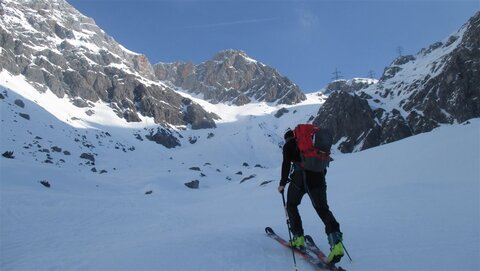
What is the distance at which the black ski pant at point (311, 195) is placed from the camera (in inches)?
268

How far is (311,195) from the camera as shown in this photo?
7039mm

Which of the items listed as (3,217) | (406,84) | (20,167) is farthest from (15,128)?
(406,84)

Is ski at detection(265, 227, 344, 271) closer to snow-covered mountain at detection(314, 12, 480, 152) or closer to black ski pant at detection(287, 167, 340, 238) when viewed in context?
black ski pant at detection(287, 167, 340, 238)

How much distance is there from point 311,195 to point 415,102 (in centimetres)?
9711

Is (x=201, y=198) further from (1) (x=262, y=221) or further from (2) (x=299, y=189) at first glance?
(2) (x=299, y=189)

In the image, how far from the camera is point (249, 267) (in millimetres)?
6504

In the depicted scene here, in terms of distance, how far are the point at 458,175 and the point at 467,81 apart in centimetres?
7700

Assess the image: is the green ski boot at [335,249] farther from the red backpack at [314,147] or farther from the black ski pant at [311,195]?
the red backpack at [314,147]

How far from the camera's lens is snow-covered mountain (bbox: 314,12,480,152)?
263ft

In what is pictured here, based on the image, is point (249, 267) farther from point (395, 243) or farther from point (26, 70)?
point (26, 70)

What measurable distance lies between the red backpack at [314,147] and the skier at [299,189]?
0.19 meters

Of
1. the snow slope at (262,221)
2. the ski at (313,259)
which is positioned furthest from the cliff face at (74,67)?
the ski at (313,259)

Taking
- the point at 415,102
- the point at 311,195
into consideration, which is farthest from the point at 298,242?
the point at 415,102

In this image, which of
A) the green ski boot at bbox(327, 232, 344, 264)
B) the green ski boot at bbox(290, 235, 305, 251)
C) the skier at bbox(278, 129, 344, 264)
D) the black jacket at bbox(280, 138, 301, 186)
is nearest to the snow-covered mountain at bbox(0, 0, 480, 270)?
the green ski boot at bbox(290, 235, 305, 251)
